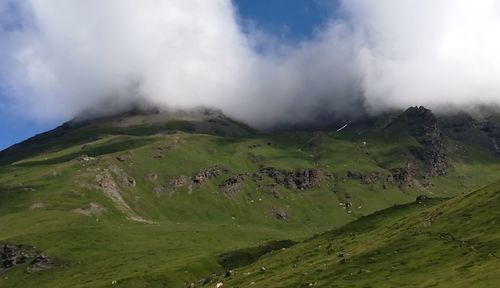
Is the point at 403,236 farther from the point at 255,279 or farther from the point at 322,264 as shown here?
the point at 255,279

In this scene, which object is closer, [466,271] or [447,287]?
[447,287]

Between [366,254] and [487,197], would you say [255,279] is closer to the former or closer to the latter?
[366,254]

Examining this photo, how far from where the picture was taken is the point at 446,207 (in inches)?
6924

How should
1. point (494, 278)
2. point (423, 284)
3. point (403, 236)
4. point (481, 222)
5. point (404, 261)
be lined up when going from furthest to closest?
point (403, 236) < point (481, 222) < point (404, 261) < point (423, 284) < point (494, 278)

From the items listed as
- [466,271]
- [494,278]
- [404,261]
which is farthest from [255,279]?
[494,278]

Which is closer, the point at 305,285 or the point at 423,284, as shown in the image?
the point at 423,284

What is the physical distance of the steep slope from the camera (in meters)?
118

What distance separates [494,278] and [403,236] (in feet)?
197

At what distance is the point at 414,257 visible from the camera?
139 meters

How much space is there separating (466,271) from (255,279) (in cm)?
6630

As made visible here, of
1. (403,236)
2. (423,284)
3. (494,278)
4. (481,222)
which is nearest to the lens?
(494,278)

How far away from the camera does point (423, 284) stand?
368ft

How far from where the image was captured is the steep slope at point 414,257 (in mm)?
118125

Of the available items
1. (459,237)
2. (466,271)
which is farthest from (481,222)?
(466,271)
